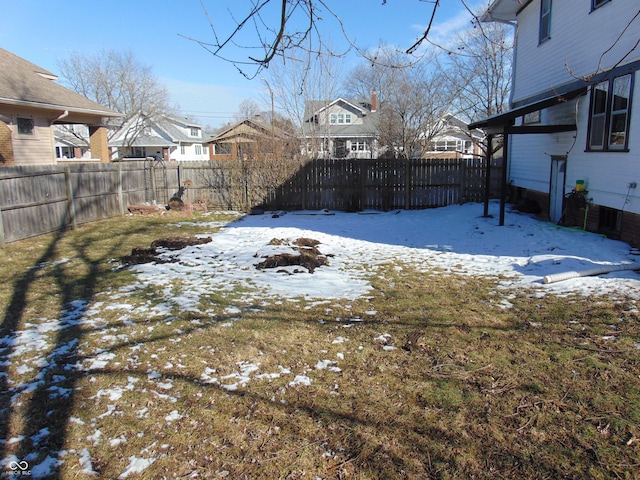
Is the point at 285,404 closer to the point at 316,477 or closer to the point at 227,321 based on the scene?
the point at 316,477

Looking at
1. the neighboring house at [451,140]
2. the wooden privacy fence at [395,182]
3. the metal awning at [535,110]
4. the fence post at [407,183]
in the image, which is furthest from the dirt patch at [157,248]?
the neighboring house at [451,140]

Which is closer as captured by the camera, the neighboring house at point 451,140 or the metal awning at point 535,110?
the metal awning at point 535,110

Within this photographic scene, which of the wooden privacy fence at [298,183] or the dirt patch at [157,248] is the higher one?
the wooden privacy fence at [298,183]

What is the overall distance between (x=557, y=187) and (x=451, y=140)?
2768cm

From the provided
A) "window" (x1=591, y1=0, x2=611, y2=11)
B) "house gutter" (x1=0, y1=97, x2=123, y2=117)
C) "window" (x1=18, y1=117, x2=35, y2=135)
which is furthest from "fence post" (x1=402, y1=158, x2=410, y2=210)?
"window" (x1=18, y1=117, x2=35, y2=135)

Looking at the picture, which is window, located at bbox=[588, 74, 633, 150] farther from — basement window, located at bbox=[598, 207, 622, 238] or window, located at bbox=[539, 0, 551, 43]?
window, located at bbox=[539, 0, 551, 43]

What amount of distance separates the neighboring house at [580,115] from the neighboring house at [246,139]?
8.82 meters

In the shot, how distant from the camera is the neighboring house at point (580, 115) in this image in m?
7.43

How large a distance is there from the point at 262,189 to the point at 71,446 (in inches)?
516

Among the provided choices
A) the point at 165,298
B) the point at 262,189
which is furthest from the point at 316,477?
the point at 262,189

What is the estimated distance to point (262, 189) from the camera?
15.3 meters

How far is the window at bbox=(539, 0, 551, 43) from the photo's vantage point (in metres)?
10.8

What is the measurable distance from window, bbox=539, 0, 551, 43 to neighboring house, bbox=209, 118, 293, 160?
9122 millimetres

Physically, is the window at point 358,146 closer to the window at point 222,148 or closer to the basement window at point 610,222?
the window at point 222,148
